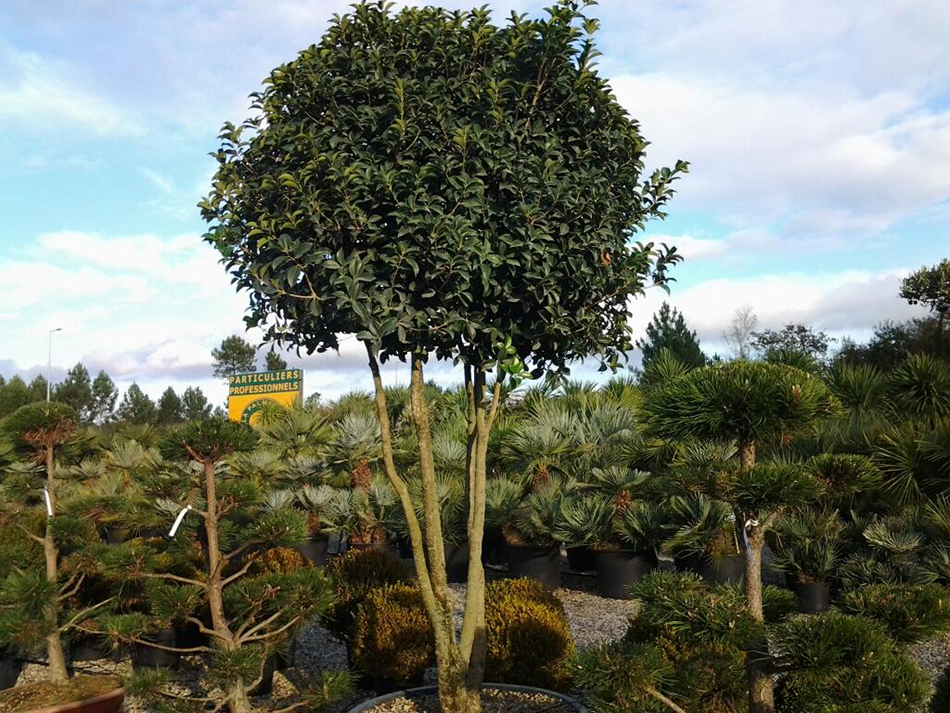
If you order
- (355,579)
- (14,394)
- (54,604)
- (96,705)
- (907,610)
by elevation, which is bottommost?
(96,705)

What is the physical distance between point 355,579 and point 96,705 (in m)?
1.81

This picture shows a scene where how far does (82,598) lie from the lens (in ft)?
20.9

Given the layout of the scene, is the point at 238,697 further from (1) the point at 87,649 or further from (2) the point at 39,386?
(2) the point at 39,386

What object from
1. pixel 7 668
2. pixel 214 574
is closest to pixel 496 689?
pixel 214 574

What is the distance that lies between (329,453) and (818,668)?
9816mm

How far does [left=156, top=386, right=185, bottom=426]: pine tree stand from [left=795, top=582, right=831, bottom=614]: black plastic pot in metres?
37.2

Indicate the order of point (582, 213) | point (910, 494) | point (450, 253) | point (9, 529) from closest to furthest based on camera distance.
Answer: point (450, 253) → point (582, 213) → point (9, 529) → point (910, 494)

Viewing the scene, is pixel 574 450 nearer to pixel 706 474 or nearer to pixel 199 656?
pixel 199 656

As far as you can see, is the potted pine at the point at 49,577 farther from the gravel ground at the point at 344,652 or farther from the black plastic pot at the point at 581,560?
the black plastic pot at the point at 581,560

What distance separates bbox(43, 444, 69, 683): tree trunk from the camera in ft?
16.3

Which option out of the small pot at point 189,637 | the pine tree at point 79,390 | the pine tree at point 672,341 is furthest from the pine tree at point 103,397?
the small pot at point 189,637

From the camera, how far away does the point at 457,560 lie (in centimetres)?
959

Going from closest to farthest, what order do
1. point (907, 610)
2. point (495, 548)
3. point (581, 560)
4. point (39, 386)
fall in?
point (907, 610) → point (581, 560) → point (495, 548) → point (39, 386)

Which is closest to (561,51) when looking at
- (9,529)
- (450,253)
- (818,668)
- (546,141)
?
(546,141)
